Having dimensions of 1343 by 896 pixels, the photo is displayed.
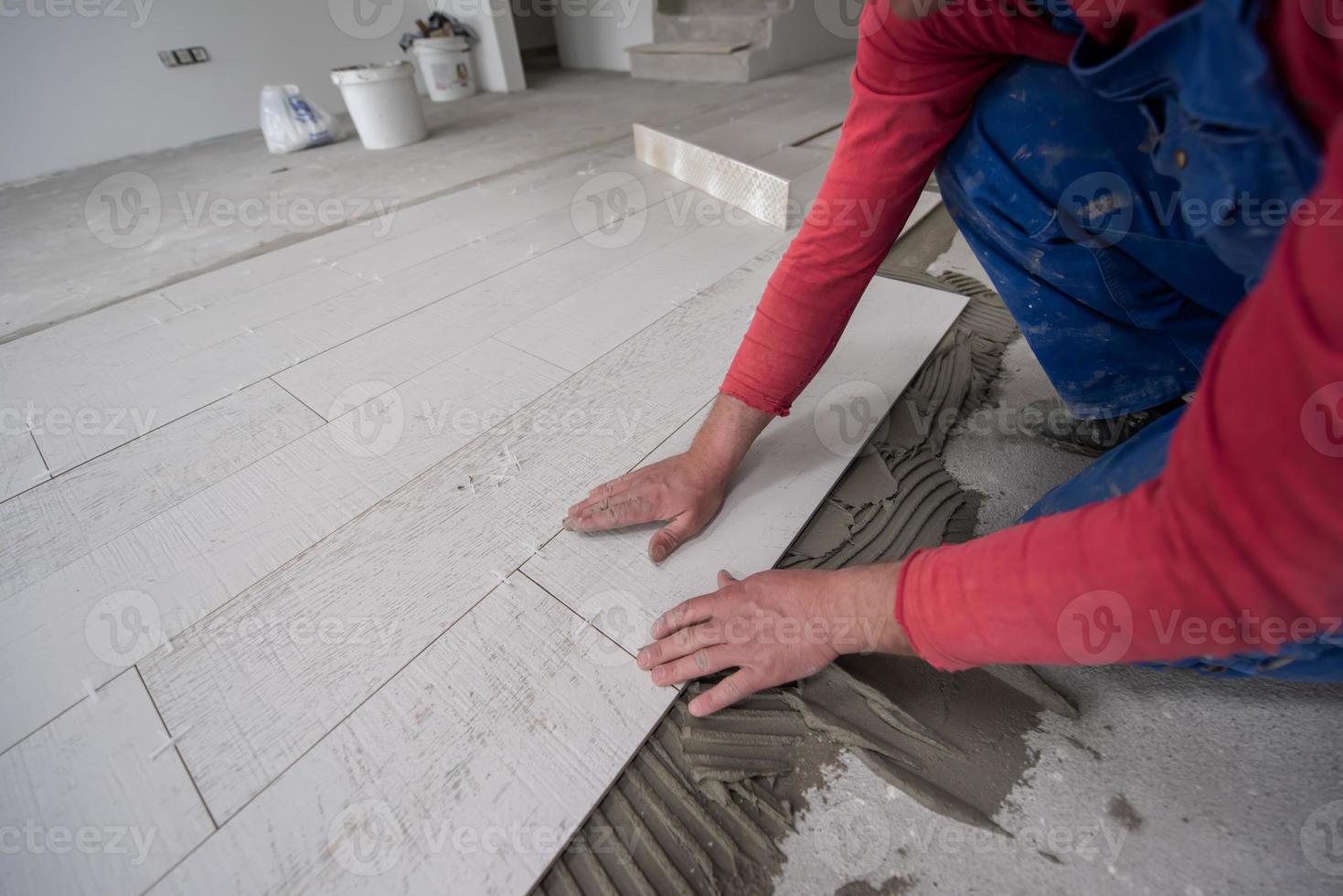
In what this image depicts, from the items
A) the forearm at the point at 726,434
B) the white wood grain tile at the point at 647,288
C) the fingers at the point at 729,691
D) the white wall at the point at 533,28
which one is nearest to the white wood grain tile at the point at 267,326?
the white wood grain tile at the point at 647,288

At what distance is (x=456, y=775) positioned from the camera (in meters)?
0.71

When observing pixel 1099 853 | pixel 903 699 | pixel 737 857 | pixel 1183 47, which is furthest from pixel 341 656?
pixel 1183 47

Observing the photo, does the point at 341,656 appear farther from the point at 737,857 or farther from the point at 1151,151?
the point at 1151,151

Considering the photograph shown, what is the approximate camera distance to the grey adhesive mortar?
24.1 inches

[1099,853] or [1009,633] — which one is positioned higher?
Answer: [1009,633]

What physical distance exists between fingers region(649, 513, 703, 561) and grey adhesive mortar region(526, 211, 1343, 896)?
22 cm

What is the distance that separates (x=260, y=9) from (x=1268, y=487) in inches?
207

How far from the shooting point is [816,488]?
103 cm

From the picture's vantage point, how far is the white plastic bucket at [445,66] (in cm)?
424

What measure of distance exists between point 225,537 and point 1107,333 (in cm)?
145

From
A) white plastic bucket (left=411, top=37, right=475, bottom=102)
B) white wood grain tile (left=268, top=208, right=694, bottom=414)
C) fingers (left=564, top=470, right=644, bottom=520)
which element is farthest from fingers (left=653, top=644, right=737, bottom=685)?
white plastic bucket (left=411, top=37, right=475, bottom=102)

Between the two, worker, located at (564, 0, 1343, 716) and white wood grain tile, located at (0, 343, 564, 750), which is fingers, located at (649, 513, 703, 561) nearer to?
worker, located at (564, 0, 1343, 716)

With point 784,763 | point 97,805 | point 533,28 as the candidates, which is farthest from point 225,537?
point 533,28

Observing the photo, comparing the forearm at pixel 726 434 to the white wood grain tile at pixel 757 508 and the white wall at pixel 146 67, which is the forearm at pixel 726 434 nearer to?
the white wood grain tile at pixel 757 508
